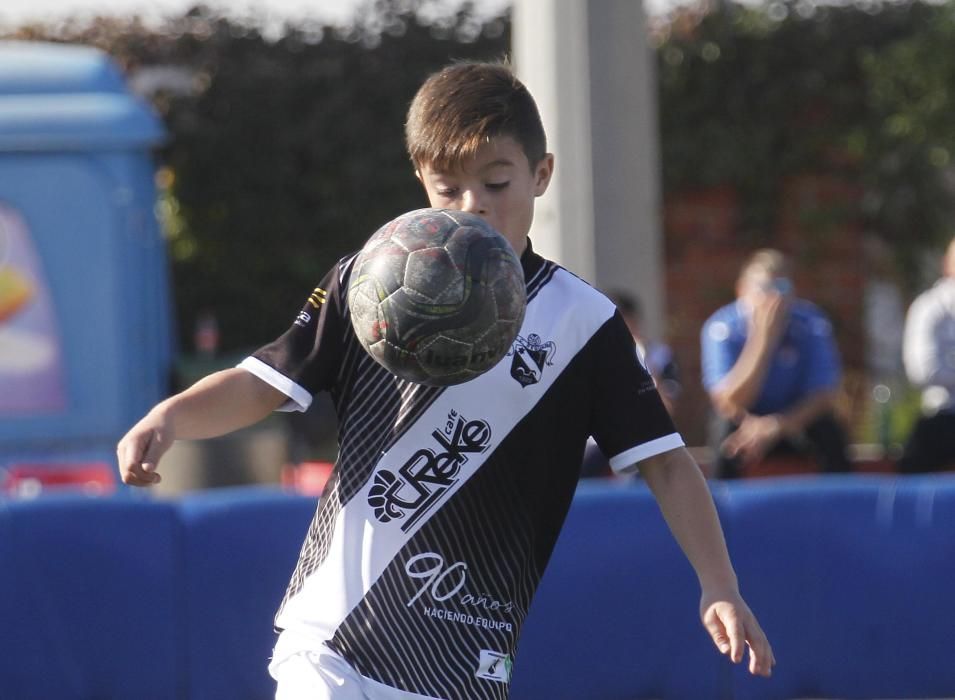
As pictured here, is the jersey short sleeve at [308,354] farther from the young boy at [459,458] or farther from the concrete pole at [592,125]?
the concrete pole at [592,125]

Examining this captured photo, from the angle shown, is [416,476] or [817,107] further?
[817,107]


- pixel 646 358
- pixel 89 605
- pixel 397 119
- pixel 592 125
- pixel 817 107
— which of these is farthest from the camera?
pixel 817 107

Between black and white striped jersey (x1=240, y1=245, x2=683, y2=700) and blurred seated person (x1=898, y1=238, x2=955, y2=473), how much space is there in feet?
17.2

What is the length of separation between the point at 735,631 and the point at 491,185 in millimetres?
943

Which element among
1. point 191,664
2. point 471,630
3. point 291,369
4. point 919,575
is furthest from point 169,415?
point 919,575

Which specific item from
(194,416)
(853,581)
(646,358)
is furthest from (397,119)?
(194,416)

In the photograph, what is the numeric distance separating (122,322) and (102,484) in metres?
0.89

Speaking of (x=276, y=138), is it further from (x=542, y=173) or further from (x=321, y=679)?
(x=321, y=679)

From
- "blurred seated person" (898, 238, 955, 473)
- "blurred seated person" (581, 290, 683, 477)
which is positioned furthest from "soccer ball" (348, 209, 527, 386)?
"blurred seated person" (898, 238, 955, 473)

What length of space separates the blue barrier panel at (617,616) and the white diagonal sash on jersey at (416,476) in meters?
3.34

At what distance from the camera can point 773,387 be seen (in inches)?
316

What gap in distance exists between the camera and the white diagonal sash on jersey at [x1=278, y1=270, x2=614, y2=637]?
9.73 feet

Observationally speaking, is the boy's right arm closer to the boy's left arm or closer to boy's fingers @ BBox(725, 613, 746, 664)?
the boy's left arm

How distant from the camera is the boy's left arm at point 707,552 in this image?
9.47 ft
